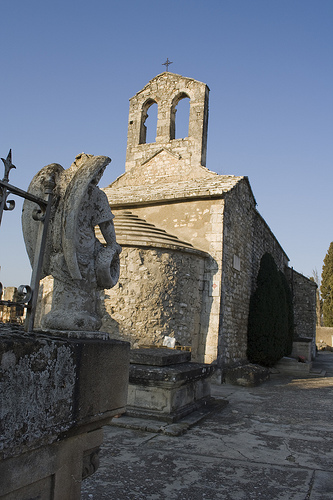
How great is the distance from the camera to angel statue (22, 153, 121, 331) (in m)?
2.51

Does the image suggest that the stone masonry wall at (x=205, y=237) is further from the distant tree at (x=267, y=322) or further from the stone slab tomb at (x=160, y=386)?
the stone slab tomb at (x=160, y=386)

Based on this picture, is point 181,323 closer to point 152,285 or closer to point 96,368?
point 152,285

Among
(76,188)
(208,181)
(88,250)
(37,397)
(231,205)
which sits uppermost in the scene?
(208,181)

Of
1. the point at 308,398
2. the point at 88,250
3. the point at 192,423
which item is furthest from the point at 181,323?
the point at 88,250

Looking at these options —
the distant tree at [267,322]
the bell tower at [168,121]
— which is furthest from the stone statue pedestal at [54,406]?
the bell tower at [168,121]

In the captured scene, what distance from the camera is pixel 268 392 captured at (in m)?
8.61

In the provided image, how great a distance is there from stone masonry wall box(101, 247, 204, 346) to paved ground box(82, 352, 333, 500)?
320 centimetres

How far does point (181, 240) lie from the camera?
1017 centimetres

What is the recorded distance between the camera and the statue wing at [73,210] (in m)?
2.50

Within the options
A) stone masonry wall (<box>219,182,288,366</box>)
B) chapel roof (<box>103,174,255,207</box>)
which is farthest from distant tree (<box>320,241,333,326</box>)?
chapel roof (<box>103,174,255,207</box>)

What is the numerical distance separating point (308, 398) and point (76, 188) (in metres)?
7.18

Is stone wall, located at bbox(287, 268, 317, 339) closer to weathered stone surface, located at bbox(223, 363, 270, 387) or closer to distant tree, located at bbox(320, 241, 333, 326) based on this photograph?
weathered stone surface, located at bbox(223, 363, 270, 387)

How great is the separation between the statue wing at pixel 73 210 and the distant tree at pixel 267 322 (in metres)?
10.7

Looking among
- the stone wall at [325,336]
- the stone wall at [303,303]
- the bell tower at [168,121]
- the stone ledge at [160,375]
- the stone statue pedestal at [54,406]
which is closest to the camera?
the stone statue pedestal at [54,406]
